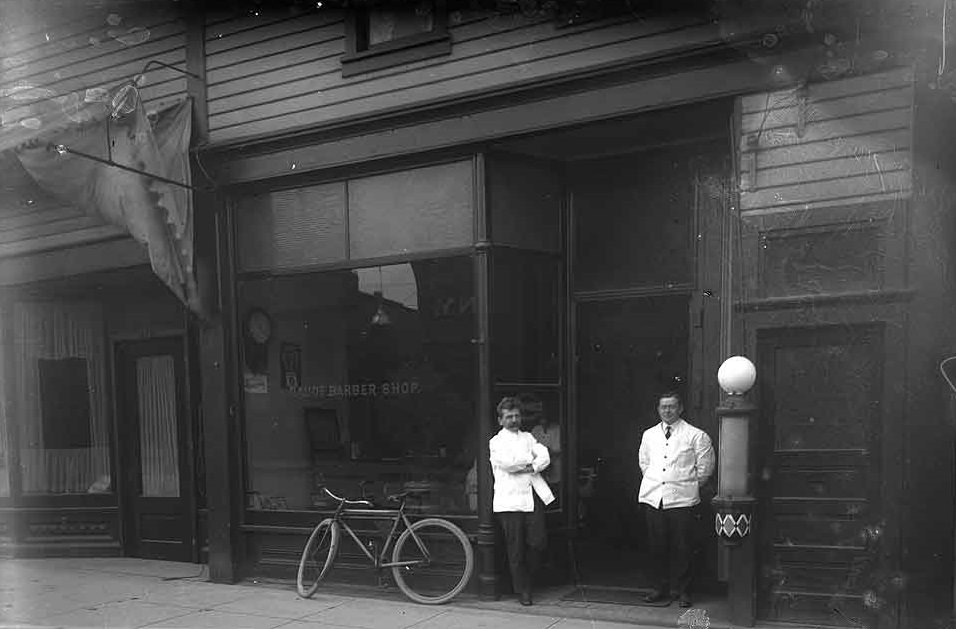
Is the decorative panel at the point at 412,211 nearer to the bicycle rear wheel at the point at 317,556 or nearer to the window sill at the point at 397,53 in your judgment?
the window sill at the point at 397,53

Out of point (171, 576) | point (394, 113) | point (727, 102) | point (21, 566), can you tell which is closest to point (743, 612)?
point (727, 102)

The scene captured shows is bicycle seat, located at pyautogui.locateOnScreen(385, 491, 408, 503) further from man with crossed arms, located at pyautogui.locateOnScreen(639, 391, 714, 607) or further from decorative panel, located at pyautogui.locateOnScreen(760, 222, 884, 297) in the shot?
decorative panel, located at pyautogui.locateOnScreen(760, 222, 884, 297)

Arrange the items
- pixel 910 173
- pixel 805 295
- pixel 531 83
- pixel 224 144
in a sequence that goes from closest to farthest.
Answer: pixel 910 173 → pixel 805 295 → pixel 531 83 → pixel 224 144

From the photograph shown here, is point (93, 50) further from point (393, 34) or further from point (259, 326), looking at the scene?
point (393, 34)

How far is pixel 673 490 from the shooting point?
250 inches

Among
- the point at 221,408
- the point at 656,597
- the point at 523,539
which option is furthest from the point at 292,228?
the point at 656,597

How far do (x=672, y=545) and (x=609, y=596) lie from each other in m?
0.74

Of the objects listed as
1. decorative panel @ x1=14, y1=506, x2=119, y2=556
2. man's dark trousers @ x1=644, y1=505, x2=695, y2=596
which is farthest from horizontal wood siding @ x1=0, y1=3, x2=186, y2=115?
man's dark trousers @ x1=644, y1=505, x2=695, y2=596

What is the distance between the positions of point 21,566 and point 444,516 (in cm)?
545

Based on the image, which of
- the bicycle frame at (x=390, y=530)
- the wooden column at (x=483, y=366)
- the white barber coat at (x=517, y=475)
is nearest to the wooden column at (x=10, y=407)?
the bicycle frame at (x=390, y=530)

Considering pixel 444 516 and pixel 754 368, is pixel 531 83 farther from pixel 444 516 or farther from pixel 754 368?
pixel 444 516

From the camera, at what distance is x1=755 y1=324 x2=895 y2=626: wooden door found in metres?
5.49

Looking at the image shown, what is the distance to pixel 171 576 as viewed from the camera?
8555 millimetres

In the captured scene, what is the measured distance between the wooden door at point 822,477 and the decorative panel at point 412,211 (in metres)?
2.76
